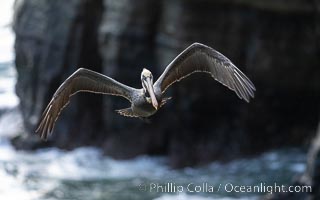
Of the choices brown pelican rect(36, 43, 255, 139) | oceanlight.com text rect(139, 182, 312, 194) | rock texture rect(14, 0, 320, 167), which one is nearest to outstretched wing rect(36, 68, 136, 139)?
brown pelican rect(36, 43, 255, 139)

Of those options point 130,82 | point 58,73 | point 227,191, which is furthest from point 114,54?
point 227,191

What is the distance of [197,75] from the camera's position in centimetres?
1645

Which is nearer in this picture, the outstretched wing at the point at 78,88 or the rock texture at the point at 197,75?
the outstretched wing at the point at 78,88

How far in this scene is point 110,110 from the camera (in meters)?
17.5

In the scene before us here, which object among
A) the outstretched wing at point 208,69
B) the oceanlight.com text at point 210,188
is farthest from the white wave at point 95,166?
the outstretched wing at point 208,69

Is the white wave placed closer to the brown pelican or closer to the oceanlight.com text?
the oceanlight.com text

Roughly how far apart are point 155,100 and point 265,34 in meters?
9.80

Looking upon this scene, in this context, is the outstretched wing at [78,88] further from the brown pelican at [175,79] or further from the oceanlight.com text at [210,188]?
the oceanlight.com text at [210,188]

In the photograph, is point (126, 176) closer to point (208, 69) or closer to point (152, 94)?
point (208, 69)

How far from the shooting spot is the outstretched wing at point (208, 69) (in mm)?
7539

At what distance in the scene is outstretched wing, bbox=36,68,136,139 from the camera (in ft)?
24.9

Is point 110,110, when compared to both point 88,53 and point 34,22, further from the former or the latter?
point 34,22

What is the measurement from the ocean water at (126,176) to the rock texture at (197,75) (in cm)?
30

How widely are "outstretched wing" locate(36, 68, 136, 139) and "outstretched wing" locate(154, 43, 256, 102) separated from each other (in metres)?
0.48
